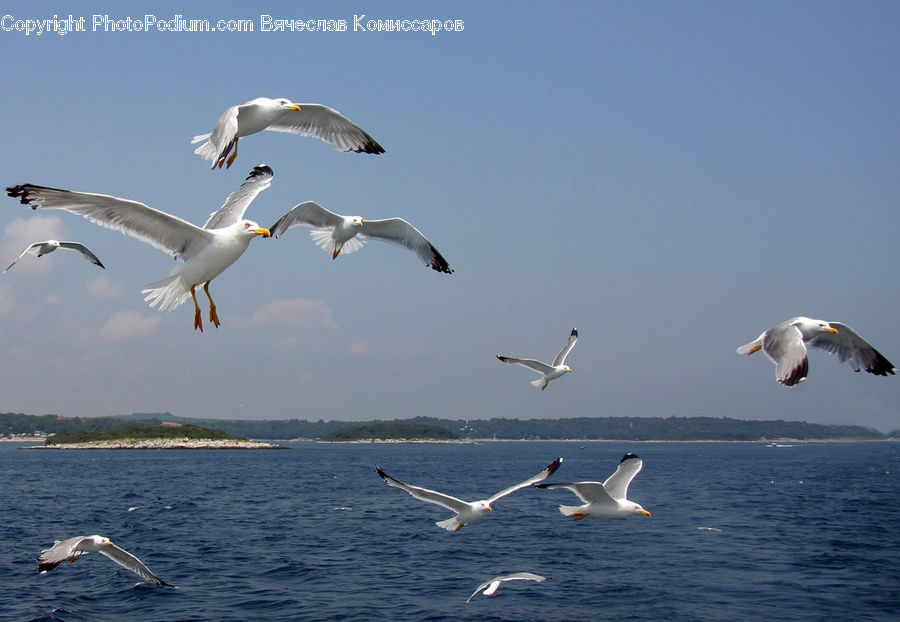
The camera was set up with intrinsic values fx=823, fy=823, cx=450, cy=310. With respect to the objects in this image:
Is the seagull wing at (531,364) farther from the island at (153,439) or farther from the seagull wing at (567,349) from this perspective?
the island at (153,439)

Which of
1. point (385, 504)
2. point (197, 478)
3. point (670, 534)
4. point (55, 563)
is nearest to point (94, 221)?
point (55, 563)

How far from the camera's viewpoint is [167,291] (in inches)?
363

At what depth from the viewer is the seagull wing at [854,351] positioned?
10.6 m

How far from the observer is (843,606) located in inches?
721

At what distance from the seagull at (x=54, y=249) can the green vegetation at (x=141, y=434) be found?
13335cm

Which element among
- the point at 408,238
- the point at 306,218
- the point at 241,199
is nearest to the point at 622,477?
the point at 408,238

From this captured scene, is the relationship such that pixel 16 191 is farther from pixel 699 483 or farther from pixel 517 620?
pixel 699 483

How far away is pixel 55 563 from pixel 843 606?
52.7 ft

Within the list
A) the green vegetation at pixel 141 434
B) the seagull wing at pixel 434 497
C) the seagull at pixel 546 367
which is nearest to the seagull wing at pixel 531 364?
the seagull at pixel 546 367

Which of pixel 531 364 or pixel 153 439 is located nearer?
pixel 531 364

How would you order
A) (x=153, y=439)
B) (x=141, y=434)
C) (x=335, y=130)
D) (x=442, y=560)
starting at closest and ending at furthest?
(x=335, y=130) → (x=442, y=560) → (x=153, y=439) → (x=141, y=434)

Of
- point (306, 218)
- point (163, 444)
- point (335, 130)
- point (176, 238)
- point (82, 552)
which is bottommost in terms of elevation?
point (163, 444)

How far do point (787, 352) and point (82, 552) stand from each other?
10.9m

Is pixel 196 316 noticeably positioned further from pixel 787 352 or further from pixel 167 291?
pixel 787 352
